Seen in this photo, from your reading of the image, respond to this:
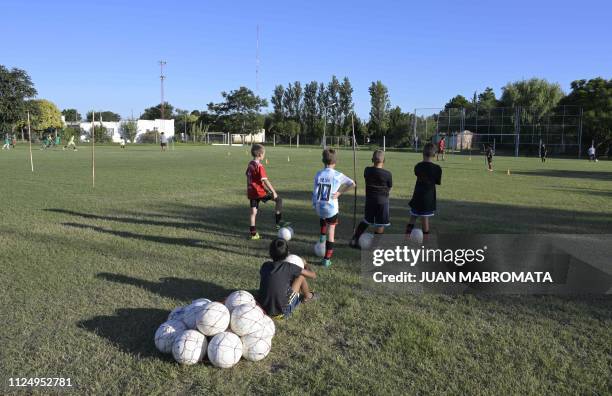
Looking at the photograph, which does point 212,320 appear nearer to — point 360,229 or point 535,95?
point 360,229

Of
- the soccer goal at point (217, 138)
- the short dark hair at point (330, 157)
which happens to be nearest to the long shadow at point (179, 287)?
the short dark hair at point (330, 157)

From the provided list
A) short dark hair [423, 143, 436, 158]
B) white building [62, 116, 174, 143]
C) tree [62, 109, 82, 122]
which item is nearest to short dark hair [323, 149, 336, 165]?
short dark hair [423, 143, 436, 158]

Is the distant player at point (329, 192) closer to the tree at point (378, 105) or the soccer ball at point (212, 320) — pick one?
the soccer ball at point (212, 320)

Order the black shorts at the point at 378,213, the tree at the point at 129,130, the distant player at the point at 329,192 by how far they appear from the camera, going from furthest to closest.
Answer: the tree at the point at 129,130 < the black shorts at the point at 378,213 < the distant player at the point at 329,192

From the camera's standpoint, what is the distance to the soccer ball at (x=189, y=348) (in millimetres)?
3787

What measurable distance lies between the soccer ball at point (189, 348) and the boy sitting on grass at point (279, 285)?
0.92 metres

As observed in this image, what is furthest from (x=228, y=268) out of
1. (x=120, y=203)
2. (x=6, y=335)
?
(x=120, y=203)

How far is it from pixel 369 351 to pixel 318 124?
9511 centimetres

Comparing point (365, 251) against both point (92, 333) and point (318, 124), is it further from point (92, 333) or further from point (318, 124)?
point (318, 124)

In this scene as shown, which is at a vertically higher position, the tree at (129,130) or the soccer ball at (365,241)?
the tree at (129,130)

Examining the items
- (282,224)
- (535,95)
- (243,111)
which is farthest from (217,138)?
(282,224)

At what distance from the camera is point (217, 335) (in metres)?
3.90

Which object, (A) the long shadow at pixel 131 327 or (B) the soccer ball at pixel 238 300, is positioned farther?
(B) the soccer ball at pixel 238 300

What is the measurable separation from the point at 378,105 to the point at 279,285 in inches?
3213
